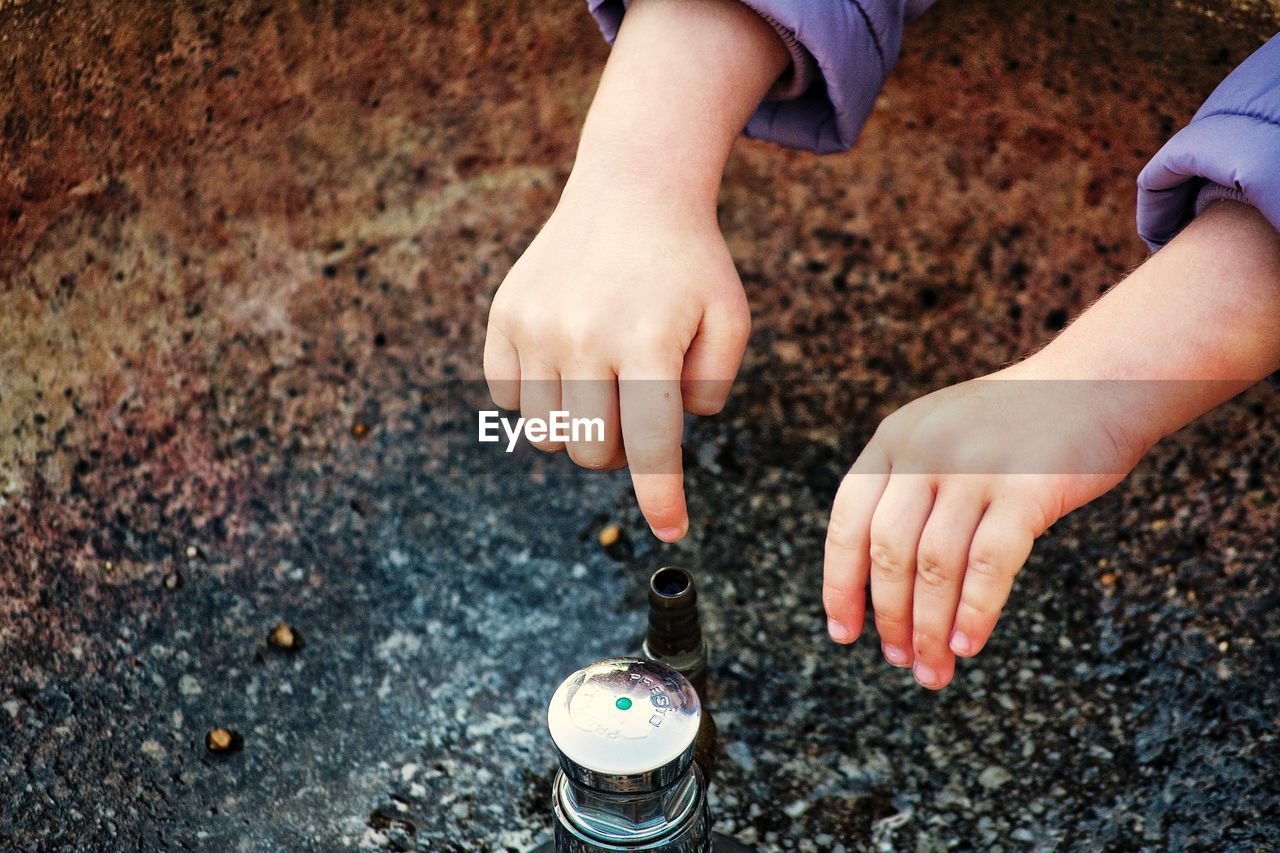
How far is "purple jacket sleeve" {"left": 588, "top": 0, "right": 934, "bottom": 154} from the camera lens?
1.88ft

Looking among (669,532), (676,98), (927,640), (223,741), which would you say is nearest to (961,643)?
(927,640)

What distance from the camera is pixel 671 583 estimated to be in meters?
0.58

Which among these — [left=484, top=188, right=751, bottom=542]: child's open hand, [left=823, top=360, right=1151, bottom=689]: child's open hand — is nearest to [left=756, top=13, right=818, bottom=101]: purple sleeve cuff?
[left=484, top=188, right=751, bottom=542]: child's open hand

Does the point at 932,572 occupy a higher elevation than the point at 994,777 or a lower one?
higher

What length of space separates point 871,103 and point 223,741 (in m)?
0.50

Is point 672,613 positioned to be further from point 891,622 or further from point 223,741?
point 223,741

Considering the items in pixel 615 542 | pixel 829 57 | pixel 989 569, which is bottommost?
pixel 615 542

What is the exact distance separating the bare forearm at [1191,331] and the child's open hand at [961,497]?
1 cm

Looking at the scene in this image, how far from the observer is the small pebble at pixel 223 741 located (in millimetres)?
618

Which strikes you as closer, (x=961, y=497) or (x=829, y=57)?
(x=961, y=497)

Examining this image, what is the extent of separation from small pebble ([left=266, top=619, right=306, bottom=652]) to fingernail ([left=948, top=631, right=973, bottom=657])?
0.39m

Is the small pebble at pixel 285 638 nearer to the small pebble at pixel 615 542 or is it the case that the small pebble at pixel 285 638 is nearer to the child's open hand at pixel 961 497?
the small pebble at pixel 615 542

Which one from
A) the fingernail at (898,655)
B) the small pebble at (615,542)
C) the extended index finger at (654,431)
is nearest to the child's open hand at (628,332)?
the extended index finger at (654,431)

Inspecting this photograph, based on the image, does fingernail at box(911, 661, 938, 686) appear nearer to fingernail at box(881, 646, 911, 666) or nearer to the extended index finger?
fingernail at box(881, 646, 911, 666)
